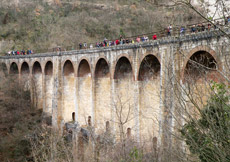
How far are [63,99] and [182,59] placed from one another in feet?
55.6

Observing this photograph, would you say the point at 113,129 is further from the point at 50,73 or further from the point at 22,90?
the point at 22,90

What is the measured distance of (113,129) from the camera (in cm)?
1848

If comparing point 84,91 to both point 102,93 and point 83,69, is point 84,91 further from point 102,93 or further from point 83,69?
point 102,93

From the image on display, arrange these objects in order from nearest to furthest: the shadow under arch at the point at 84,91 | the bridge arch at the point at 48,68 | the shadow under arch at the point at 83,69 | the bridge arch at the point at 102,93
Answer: the bridge arch at the point at 102,93, the shadow under arch at the point at 83,69, the shadow under arch at the point at 84,91, the bridge arch at the point at 48,68

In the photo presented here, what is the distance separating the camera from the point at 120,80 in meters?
18.8

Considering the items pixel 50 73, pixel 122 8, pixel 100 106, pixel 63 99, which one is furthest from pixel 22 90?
pixel 122 8

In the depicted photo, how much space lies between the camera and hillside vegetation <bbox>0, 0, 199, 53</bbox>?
49406mm

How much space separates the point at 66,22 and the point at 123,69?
146ft

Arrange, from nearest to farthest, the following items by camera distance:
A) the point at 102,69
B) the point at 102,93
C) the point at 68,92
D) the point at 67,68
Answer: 1. the point at 102,69
2. the point at 102,93
3. the point at 67,68
4. the point at 68,92

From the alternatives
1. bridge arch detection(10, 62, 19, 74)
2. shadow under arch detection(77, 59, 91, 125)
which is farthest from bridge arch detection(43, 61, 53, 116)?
bridge arch detection(10, 62, 19, 74)

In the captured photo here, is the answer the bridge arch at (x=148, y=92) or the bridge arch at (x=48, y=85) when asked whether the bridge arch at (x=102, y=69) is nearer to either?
the bridge arch at (x=148, y=92)

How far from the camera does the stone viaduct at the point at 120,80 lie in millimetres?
11516

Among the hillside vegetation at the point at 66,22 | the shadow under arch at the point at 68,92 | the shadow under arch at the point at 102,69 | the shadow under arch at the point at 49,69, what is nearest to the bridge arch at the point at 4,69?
the hillside vegetation at the point at 66,22

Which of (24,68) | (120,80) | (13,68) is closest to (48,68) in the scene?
(24,68)
